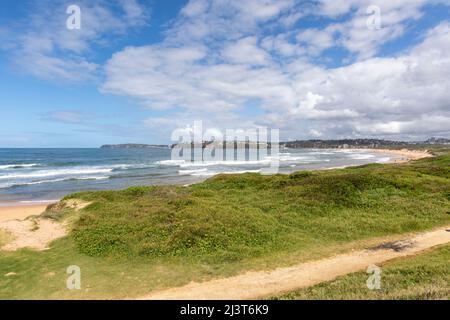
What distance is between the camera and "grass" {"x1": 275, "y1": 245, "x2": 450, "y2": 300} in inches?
299

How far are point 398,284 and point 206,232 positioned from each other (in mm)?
7387

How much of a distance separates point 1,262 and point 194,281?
25.6ft

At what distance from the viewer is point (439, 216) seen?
54.6 ft

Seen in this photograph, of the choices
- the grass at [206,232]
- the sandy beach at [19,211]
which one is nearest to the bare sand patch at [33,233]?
the grass at [206,232]

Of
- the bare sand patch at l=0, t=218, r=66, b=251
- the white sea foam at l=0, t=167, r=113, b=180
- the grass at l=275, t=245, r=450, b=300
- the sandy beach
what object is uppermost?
the grass at l=275, t=245, r=450, b=300

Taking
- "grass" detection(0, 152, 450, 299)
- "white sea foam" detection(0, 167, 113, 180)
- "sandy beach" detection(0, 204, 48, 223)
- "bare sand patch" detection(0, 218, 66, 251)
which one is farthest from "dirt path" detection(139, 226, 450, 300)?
"white sea foam" detection(0, 167, 113, 180)

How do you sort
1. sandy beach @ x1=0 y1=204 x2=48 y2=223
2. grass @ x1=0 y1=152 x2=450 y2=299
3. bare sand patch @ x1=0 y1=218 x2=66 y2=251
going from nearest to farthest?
grass @ x1=0 y1=152 x2=450 y2=299 → bare sand patch @ x1=0 y1=218 x2=66 y2=251 → sandy beach @ x1=0 y1=204 x2=48 y2=223

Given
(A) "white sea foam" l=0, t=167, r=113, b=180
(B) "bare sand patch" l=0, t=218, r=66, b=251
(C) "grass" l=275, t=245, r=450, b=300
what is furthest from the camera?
(A) "white sea foam" l=0, t=167, r=113, b=180

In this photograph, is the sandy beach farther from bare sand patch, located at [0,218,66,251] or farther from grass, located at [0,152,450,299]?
bare sand patch, located at [0,218,66,251]

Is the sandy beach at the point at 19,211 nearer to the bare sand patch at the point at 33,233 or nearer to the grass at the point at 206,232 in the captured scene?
the grass at the point at 206,232

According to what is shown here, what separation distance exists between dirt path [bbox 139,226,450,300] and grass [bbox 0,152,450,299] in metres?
0.57

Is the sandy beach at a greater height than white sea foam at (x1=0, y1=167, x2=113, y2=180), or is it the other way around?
white sea foam at (x1=0, y1=167, x2=113, y2=180)

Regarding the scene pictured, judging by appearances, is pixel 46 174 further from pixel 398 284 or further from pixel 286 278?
pixel 398 284

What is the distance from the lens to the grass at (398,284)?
7598mm
